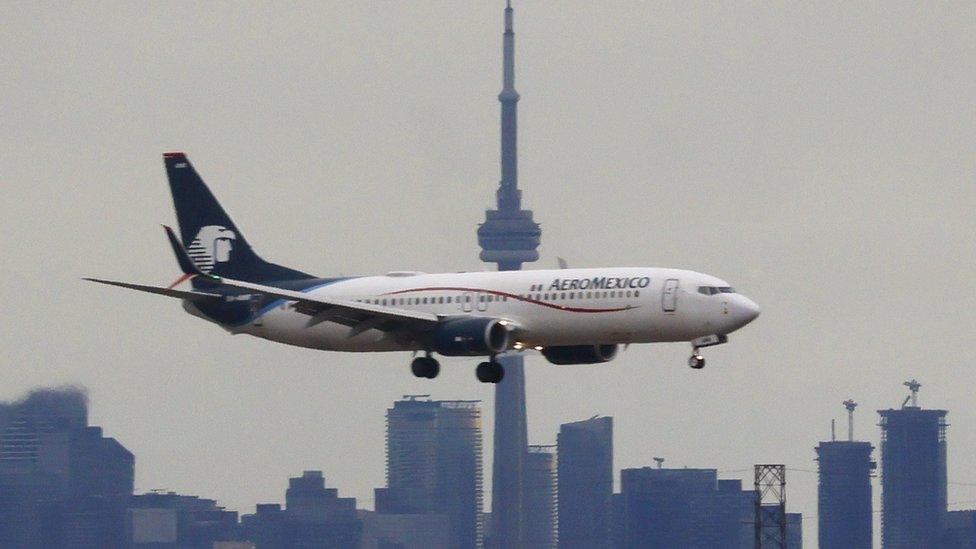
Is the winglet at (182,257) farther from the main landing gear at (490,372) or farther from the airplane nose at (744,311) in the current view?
the airplane nose at (744,311)

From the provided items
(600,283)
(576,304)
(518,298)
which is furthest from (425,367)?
(600,283)

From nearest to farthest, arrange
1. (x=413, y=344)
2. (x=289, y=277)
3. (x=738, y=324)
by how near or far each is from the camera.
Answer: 1. (x=738, y=324)
2. (x=413, y=344)
3. (x=289, y=277)

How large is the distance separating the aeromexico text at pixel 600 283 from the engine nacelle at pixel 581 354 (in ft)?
16.8

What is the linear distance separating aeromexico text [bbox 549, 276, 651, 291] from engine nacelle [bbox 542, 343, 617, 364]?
16.8 feet

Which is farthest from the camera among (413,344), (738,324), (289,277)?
(289,277)

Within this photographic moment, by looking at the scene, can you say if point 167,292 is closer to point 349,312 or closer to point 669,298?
point 349,312

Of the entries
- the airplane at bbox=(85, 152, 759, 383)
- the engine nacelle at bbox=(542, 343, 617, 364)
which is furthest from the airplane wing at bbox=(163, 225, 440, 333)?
the engine nacelle at bbox=(542, 343, 617, 364)

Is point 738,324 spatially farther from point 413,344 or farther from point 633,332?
point 413,344

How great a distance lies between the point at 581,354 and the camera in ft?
394

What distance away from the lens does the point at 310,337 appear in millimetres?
125938

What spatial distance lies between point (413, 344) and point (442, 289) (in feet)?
10.9

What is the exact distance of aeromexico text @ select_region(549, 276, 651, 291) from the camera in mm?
114438

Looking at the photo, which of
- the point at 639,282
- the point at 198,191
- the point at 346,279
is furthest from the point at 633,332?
the point at 198,191

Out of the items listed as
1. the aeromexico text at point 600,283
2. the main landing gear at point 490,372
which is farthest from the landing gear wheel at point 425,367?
the aeromexico text at point 600,283
